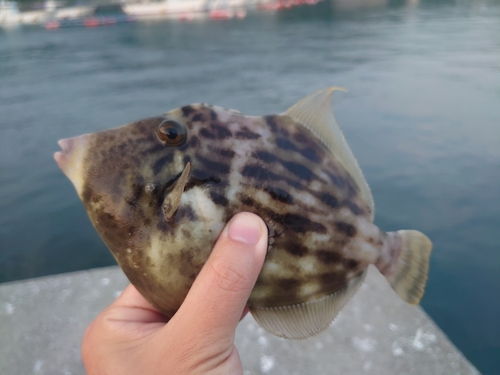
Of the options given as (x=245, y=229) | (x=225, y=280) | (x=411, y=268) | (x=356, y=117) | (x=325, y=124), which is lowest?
(x=356, y=117)

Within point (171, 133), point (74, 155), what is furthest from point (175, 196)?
point (74, 155)

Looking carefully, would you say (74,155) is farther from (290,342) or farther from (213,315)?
(290,342)

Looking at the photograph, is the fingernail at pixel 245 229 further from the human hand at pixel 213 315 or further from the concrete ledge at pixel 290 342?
the concrete ledge at pixel 290 342

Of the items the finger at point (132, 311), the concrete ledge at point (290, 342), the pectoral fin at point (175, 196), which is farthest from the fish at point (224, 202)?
the concrete ledge at point (290, 342)

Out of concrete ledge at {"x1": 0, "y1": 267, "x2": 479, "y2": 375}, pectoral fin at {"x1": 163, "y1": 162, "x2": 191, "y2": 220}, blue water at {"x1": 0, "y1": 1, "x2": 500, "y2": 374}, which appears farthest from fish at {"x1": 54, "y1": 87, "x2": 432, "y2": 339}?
blue water at {"x1": 0, "y1": 1, "x2": 500, "y2": 374}

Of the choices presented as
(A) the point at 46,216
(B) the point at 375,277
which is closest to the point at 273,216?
(B) the point at 375,277

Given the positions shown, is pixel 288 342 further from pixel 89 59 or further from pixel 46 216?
pixel 89 59
